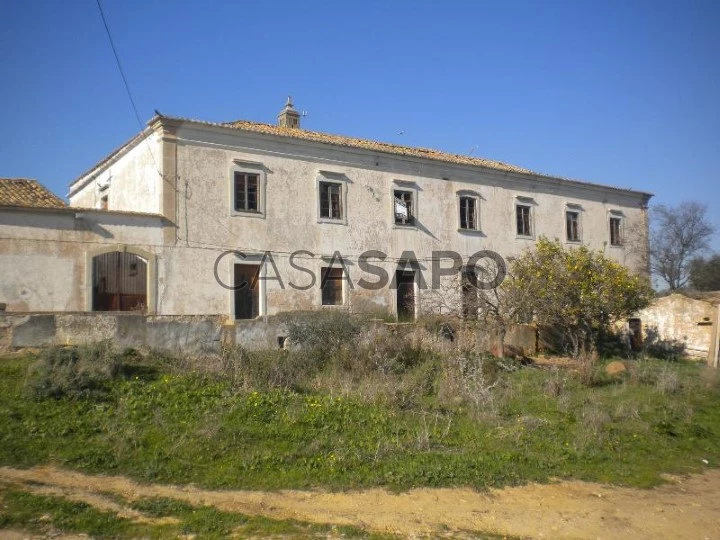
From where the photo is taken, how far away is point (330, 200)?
20.8 meters

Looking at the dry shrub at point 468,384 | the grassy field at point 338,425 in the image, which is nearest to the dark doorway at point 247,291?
the grassy field at point 338,425

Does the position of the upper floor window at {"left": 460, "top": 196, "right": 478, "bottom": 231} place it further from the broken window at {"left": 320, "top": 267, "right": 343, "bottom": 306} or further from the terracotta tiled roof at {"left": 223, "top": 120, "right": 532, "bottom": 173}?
the broken window at {"left": 320, "top": 267, "right": 343, "bottom": 306}

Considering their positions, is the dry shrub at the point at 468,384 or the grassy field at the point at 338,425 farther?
the dry shrub at the point at 468,384

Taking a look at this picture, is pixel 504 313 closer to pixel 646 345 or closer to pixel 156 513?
pixel 646 345

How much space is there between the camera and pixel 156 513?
21.3 ft

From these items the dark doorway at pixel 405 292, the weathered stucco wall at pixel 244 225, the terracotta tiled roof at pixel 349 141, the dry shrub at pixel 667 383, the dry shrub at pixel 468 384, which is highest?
the terracotta tiled roof at pixel 349 141

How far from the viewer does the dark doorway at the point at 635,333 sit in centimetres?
2292

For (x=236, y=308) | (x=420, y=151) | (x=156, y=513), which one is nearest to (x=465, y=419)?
(x=156, y=513)

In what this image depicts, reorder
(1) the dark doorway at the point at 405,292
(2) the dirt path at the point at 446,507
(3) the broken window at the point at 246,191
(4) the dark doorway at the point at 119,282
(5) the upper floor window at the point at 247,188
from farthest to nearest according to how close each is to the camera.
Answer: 1. (1) the dark doorway at the point at 405,292
2. (3) the broken window at the point at 246,191
3. (5) the upper floor window at the point at 247,188
4. (4) the dark doorway at the point at 119,282
5. (2) the dirt path at the point at 446,507

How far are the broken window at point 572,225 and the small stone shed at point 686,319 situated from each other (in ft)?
18.4

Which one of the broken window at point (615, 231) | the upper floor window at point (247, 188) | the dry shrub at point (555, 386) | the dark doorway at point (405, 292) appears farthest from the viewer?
the broken window at point (615, 231)

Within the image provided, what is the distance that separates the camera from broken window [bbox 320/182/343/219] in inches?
810

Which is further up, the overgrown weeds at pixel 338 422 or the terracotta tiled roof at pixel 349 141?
the terracotta tiled roof at pixel 349 141

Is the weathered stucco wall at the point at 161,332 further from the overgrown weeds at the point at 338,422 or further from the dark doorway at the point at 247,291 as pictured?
the dark doorway at the point at 247,291
